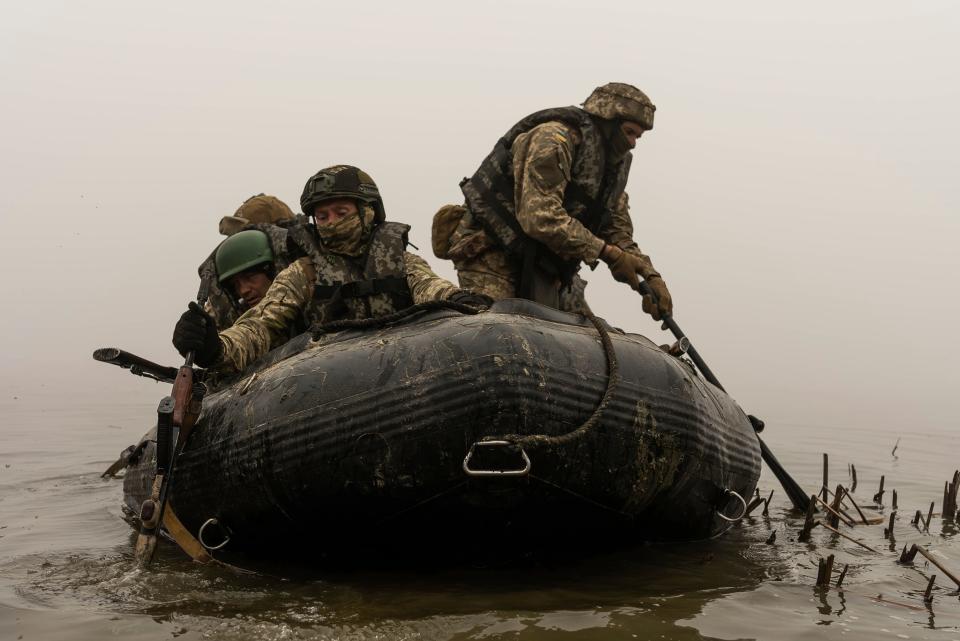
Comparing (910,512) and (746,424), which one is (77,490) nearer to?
(746,424)

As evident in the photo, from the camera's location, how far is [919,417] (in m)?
16.5

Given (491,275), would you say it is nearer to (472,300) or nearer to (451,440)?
(472,300)

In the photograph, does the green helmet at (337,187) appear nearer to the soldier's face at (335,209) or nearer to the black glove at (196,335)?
the soldier's face at (335,209)

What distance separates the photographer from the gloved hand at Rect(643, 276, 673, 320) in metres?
6.45

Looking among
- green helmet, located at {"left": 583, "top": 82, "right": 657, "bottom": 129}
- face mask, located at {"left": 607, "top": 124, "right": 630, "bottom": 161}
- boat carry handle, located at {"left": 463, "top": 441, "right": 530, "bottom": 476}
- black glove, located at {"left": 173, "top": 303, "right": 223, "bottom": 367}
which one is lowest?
boat carry handle, located at {"left": 463, "top": 441, "right": 530, "bottom": 476}

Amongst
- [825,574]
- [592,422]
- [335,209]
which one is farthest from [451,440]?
[335,209]

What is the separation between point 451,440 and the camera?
3.87 metres

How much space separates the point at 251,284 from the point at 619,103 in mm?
2480

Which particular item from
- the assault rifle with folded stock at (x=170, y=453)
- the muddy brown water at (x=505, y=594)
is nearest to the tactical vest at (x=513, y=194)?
the muddy brown water at (x=505, y=594)

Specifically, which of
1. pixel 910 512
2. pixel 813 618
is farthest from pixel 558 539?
pixel 910 512

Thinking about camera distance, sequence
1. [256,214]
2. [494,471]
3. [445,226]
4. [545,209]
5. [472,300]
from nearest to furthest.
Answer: [494,471]
[472,300]
[545,209]
[445,226]
[256,214]

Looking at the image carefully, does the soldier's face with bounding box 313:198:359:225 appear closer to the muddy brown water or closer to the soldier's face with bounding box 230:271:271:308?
the soldier's face with bounding box 230:271:271:308

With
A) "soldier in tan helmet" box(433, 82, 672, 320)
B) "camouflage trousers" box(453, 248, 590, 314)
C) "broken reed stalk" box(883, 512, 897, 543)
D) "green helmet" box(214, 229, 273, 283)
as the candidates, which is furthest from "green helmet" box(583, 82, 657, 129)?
"broken reed stalk" box(883, 512, 897, 543)

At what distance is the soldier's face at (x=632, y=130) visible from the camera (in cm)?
605
